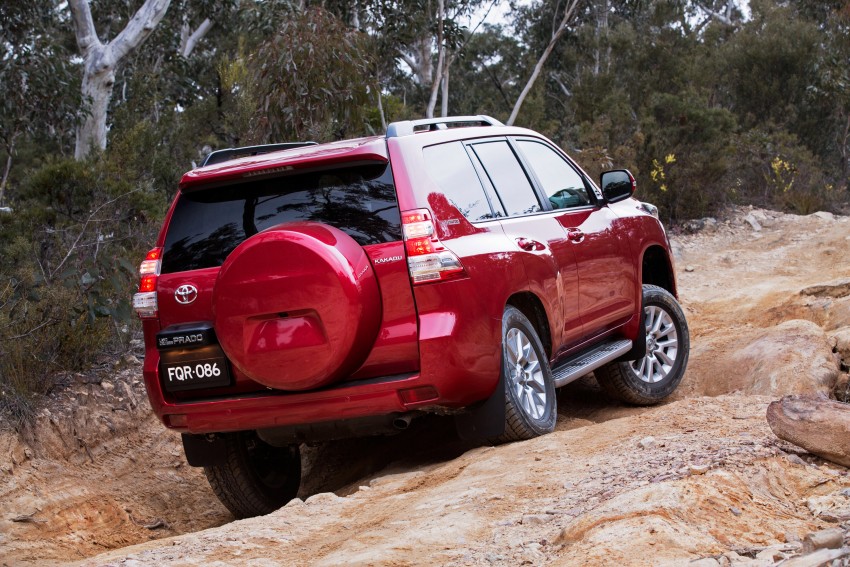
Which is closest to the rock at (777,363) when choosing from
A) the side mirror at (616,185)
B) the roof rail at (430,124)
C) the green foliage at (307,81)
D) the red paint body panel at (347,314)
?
the side mirror at (616,185)

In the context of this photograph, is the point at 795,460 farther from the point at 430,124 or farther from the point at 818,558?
the point at 430,124

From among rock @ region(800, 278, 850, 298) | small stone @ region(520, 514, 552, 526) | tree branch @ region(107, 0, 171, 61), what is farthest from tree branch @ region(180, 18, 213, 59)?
small stone @ region(520, 514, 552, 526)

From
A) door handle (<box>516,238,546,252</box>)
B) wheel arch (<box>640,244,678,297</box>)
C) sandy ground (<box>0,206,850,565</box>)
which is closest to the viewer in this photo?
sandy ground (<box>0,206,850,565</box>)

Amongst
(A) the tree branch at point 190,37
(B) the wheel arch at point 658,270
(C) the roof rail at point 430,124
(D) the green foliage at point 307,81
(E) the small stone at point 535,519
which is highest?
(A) the tree branch at point 190,37

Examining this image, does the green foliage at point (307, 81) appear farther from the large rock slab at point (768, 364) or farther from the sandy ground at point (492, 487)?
the large rock slab at point (768, 364)

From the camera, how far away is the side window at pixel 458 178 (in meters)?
5.23

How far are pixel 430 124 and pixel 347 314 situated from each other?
1.38 m

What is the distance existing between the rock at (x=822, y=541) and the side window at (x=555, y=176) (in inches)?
134

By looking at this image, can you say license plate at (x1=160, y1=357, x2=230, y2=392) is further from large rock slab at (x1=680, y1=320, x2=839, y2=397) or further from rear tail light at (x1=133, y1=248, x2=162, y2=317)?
large rock slab at (x1=680, y1=320, x2=839, y2=397)

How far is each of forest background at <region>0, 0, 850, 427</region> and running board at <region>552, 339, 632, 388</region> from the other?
11.2ft

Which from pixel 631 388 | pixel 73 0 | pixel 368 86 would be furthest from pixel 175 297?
pixel 73 0

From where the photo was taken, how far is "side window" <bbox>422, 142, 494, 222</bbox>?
5234 mm

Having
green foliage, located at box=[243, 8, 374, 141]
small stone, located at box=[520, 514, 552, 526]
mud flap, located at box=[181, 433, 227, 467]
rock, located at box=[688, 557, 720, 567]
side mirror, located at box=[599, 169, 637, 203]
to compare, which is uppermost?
green foliage, located at box=[243, 8, 374, 141]

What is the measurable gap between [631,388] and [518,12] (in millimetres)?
27840
